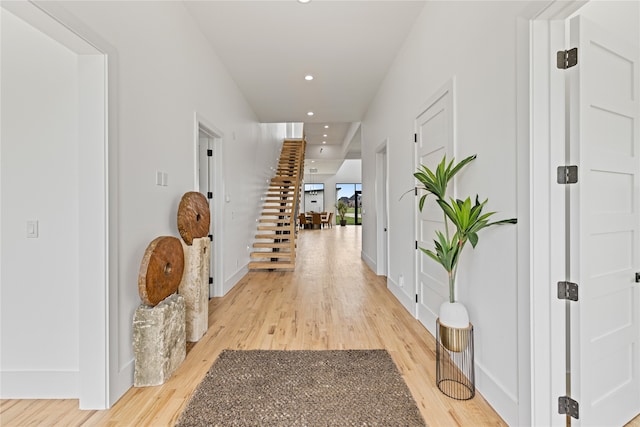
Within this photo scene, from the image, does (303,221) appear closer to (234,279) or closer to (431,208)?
(234,279)

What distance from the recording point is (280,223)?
6.68m

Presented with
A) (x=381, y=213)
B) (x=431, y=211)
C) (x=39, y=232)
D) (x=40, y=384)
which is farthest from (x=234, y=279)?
(x=431, y=211)

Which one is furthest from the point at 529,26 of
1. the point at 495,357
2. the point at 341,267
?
the point at 341,267

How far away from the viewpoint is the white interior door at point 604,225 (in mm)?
1408

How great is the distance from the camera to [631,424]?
162 cm

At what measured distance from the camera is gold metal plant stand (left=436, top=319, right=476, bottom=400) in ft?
6.03

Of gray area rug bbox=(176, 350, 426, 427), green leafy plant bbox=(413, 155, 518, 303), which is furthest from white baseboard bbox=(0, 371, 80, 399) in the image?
green leafy plant bbox=(413, 155, 518, 303)

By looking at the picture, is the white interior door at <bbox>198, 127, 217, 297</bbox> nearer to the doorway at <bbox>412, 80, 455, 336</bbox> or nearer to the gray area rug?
the gray area rug

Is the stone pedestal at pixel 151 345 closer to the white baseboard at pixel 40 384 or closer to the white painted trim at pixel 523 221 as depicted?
the white baseboard at pixel 40 384

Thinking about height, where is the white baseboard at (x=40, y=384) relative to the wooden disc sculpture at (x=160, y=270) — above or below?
below

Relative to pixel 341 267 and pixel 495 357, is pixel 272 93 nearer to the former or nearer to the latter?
pixel 341 267

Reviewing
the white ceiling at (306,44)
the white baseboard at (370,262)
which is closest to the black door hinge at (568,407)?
the white ceiling at (306,44)

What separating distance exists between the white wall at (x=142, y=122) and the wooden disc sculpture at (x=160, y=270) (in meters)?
0.15

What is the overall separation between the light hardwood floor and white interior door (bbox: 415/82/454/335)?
29cm
